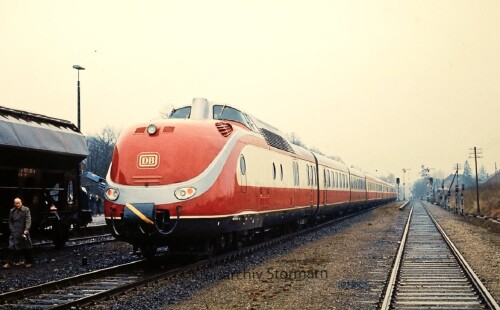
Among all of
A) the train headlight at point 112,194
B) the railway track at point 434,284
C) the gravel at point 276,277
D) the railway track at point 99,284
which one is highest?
the train headlight at point 112,194

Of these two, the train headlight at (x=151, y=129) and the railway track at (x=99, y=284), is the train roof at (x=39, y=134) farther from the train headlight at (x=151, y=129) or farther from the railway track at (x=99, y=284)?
the railway track at (x=99, y=284)

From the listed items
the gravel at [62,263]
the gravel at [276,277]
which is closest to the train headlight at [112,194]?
the gravel at [62,263]

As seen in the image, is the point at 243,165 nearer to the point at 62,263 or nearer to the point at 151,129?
the point at 151,129

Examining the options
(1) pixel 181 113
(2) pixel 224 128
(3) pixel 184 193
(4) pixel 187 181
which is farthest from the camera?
(1) pixel 181 113

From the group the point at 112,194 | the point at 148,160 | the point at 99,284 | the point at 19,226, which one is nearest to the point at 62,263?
the point at 19,226

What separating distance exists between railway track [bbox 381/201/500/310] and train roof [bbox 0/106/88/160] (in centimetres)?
1034

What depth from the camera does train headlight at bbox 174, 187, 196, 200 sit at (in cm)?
1172

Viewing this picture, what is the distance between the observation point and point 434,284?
10859 mm

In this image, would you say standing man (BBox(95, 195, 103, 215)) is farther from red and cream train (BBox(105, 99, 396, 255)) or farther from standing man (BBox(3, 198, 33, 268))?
standing man (BBox(3, 198, 33, 268))

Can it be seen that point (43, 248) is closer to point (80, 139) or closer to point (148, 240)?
point (80, 139)

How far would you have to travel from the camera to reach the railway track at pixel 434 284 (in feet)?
29.3

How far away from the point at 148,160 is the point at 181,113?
3487 mm

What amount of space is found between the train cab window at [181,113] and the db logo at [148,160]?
122 inches

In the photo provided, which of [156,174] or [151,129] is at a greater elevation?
[151,129]
